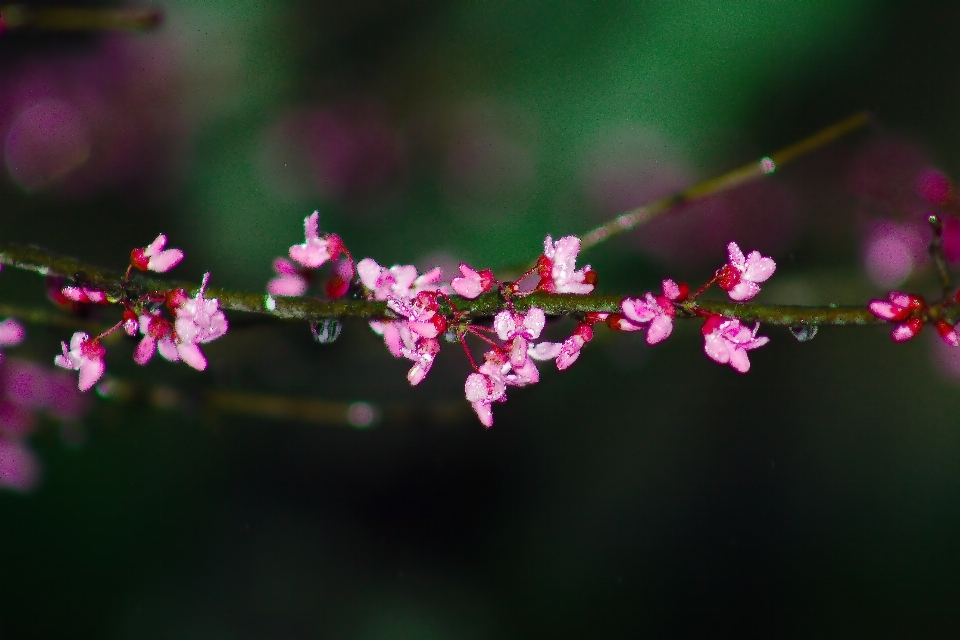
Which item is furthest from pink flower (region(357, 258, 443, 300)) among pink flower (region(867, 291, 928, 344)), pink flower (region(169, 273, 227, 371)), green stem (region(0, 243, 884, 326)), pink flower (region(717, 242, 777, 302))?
pink flower (region(867, 291, 928, 344))

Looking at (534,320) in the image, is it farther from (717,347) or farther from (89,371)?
(89,371)

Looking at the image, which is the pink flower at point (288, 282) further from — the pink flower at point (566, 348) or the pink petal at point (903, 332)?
the pink petal at point (903, 332)

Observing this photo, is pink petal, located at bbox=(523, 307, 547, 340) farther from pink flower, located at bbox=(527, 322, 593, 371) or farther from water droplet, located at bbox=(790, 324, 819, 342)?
water droplet, located at bbox=(790, 324, 819, 342)

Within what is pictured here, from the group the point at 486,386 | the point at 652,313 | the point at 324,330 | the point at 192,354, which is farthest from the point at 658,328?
the point at 192,354

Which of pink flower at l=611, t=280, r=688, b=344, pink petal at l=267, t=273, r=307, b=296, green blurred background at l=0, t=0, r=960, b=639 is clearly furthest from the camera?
green blurred background at l=0, t=0, r=960, b=639

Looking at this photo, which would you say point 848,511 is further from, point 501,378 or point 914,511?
point 501,378

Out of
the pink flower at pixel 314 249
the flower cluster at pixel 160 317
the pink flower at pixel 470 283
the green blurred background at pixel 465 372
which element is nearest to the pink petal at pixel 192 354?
the flower cluster at pixel 160 317

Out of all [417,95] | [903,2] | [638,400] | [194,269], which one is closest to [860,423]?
[638,400]
